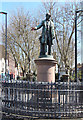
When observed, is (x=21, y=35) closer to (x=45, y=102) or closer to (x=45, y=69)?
(x=45, y=69)

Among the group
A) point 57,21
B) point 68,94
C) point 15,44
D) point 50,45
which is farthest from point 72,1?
point 68,94

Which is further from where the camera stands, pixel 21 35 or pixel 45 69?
pixel 21 35

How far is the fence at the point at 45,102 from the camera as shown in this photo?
5977 millimetres

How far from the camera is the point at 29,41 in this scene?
74.0 feet

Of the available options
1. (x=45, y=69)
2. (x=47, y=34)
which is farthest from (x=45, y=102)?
(x=47, y=34)

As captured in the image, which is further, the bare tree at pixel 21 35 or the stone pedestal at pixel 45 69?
the bare tree at pixel 21 35

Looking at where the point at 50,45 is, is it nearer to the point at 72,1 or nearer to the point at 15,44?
the point at 72,1

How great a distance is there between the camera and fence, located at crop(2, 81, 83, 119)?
19.6ft

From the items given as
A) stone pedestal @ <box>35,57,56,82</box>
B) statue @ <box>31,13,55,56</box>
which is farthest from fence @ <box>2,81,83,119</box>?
statue @ <box>31,13,55,56</box>

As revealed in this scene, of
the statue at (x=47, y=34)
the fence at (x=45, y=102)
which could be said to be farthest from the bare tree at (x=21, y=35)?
the fence at (x=45, y=102)

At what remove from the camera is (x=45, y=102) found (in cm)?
602

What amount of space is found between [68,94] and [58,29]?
1555 cm

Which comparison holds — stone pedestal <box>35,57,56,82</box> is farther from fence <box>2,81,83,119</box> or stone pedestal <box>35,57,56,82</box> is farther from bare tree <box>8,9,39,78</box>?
bare tree <box>8,9,39,78</box>

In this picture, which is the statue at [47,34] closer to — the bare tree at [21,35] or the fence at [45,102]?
the fence at [45,102]
